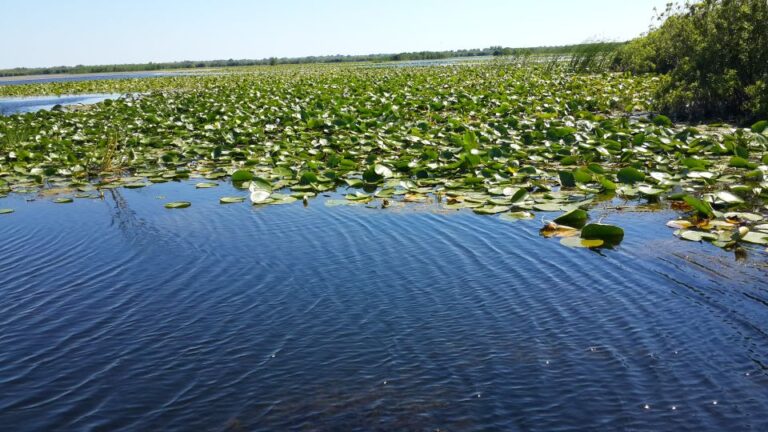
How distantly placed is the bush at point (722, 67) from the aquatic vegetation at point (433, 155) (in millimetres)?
850

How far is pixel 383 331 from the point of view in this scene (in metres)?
3.55

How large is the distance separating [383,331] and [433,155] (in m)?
4.48

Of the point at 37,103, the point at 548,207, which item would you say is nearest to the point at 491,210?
the point at 548,207

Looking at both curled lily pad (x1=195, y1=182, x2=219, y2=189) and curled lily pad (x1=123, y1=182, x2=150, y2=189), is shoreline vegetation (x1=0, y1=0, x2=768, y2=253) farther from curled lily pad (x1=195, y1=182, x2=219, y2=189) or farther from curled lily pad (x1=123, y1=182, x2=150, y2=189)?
curled lily pad (x1=195, y1=182, x2=219, y2=189)

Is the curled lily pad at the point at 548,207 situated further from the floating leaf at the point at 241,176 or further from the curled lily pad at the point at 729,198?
the floating leaf at the point at 241,176

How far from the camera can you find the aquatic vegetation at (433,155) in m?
6.18

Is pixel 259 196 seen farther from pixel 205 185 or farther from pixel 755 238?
pixel 755 238

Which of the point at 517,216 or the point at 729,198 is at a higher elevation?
the point at 729,198

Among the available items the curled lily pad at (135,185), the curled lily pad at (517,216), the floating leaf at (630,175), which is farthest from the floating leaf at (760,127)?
the curled lily pad at (135,185)

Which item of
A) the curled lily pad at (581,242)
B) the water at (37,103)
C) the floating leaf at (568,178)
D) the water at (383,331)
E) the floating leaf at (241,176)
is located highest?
the water at (37,103)

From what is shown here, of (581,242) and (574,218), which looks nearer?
(581,242)

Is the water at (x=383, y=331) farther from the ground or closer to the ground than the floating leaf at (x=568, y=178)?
closer to the ground

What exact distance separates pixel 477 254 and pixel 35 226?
14.3ft

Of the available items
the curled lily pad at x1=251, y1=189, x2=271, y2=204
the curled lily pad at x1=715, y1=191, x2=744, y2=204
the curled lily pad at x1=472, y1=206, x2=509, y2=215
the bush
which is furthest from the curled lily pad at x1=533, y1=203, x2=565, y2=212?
the bush
